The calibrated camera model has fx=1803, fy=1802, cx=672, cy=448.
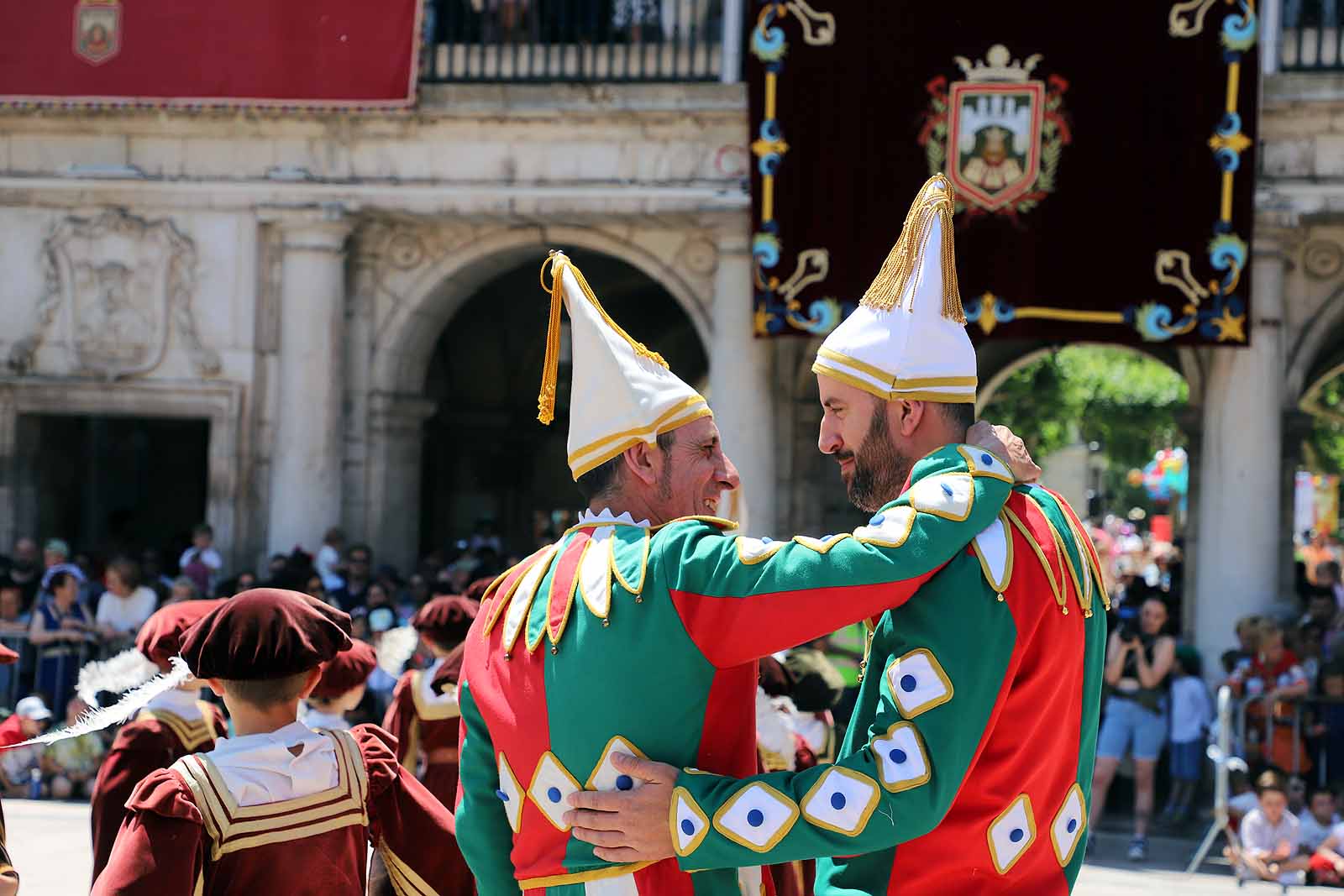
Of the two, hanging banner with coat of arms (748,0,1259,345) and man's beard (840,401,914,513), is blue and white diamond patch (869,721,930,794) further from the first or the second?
hanging banner with coat of arms (748,0,1259,345)

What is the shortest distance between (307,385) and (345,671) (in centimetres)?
1061

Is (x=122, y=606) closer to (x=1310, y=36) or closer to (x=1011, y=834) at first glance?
(x=1310, y=36)

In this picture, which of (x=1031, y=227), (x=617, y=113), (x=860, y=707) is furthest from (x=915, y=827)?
(x=617, y=113)

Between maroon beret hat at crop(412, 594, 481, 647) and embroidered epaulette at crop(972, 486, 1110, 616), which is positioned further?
maroon beret hat at crop(412, 594, 481, 647)

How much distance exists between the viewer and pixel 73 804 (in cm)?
1173

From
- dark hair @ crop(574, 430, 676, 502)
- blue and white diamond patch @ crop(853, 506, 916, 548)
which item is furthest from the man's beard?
dark hair @ crop(574, 430, 676, 502)

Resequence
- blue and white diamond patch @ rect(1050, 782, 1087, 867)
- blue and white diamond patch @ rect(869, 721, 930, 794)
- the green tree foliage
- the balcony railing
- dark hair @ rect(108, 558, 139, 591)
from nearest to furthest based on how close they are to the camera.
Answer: blue and white diamond patch @ rect(869, 721, 930, 794) → blue and white diamond patch @ rect(1050, 782, 1087, 867) → dark hair @ rect(108, 558, 139, 591) → the balcony railing → the green tree foliage

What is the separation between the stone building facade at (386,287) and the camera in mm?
13742

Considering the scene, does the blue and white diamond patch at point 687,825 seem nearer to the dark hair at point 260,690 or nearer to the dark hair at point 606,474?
the dark hair at point 606,474

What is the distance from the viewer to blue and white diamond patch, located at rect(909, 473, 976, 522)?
9.70 feet

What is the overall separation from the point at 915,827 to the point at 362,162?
12721 millimetres

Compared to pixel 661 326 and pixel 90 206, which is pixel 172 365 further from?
pixel 661 326

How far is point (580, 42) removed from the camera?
47.9 ft

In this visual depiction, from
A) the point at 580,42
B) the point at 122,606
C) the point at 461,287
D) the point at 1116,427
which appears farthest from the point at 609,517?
the point at 1116,427
